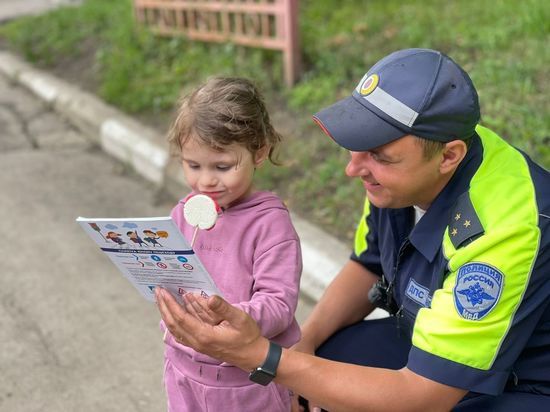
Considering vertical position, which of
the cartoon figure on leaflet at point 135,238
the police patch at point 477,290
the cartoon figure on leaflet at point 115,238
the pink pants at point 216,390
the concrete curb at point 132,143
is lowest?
the concrete curb at point 132,143

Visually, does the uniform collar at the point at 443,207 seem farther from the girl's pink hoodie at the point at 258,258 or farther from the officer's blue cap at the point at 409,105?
the girl's pink hoodie at the point at 258,258

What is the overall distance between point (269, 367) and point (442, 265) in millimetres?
469

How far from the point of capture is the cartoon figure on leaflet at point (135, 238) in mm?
1775

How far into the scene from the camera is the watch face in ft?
5.99

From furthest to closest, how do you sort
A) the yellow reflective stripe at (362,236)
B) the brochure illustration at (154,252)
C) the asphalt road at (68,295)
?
the asphalt road at (68,295), the yellow reflective stripe at (362,236), the brochure illustration at (154,252)

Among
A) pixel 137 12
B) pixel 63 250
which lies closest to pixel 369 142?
pixel 63 250

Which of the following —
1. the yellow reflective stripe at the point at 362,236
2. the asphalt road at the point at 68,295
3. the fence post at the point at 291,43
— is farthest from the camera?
the fence post at the point at 291,43

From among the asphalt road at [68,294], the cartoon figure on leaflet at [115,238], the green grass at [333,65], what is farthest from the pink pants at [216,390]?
the green grass at [333,65]

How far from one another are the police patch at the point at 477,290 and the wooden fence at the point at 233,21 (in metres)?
3.63

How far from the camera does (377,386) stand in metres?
1.83

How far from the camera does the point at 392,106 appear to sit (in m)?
1.82

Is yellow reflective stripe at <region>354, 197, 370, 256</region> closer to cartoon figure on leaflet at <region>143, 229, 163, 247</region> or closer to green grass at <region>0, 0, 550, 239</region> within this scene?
cartoon figure on leaflet at <region>143, 229, 163, 247</region>

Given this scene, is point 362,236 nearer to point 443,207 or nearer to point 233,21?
point 443,207

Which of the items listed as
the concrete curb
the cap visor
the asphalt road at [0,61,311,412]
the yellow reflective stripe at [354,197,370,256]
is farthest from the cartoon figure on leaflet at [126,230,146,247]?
the concrete curb
